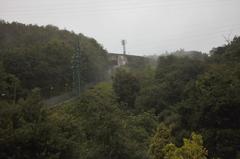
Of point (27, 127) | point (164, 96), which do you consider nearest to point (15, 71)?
point (164, 96)

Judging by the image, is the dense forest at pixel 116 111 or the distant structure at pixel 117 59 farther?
the distant structure at pixel 117 59

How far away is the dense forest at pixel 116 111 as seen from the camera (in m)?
15.8

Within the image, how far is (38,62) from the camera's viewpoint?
43.9 meters

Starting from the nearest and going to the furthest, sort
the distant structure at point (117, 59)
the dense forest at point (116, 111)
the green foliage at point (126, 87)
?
the dense forest at point (116, 111), the green foliage at point (126, 87), the distant structure at point (117, 59)

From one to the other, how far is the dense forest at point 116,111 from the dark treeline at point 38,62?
123 millimetres

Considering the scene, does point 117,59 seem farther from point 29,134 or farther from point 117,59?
point 29,134

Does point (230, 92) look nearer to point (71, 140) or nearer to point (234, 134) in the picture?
point (234, 134)

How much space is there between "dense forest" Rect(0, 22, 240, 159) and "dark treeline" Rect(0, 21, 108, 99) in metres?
0.12

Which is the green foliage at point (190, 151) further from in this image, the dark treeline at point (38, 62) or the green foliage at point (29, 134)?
the dark treeline at point (38, 62)

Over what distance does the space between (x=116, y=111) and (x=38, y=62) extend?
23.6 meters

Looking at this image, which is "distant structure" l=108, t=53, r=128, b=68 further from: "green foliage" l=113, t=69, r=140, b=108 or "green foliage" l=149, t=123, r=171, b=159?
"green foliage" l=149, t=123, r=171, b=159

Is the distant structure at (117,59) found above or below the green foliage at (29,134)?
above

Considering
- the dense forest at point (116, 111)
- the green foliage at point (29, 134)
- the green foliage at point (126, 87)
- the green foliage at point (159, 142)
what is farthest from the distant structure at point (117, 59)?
the green foliage at point (29, 134)

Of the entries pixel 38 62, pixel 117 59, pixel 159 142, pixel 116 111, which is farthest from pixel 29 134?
pixel 117 59
